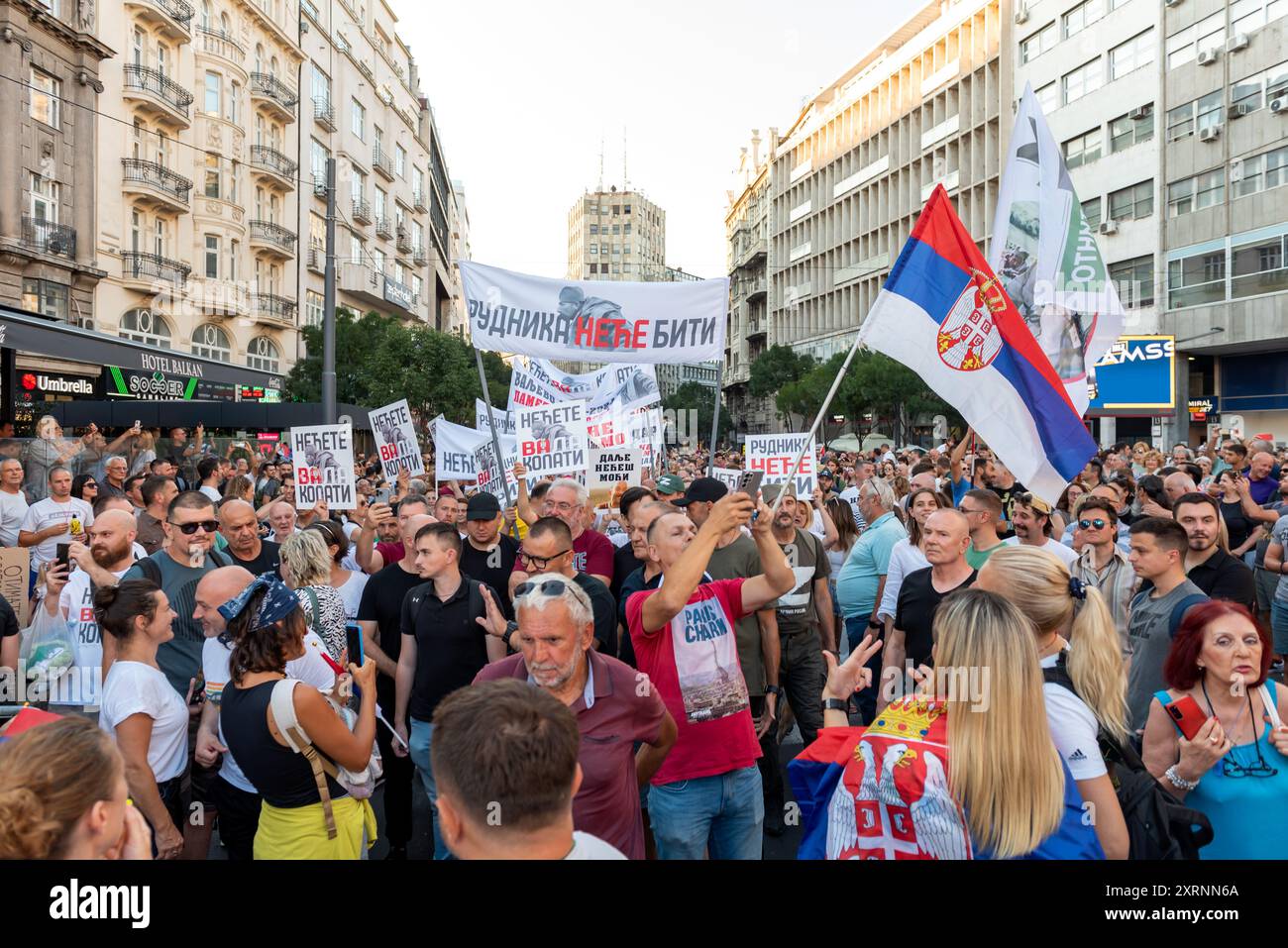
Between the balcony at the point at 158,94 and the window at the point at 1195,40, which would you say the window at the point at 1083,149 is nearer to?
the window at the point at 1195,40

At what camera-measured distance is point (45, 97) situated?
27125 mm

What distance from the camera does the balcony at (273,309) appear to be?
136ft

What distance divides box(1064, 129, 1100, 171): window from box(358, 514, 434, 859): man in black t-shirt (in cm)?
4333

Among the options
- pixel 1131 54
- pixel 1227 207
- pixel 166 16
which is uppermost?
pixel 1131 54

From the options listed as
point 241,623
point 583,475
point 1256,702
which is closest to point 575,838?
point 241,623

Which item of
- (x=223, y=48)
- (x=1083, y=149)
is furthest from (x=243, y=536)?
(x=1083, y=149)

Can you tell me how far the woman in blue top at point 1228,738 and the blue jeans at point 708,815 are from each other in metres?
1.48

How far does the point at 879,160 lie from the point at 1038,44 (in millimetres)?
17262

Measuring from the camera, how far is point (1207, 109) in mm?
36375

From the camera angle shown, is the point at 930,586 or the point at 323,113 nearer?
the point at 930,586

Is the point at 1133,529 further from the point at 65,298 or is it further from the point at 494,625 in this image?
the point at 65,298

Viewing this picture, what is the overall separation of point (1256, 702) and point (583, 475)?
7154 mm

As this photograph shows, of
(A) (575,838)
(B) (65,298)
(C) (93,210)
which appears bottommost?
(A) (575,838)

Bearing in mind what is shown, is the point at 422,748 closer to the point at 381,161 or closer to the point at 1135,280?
the point at 1135,280
